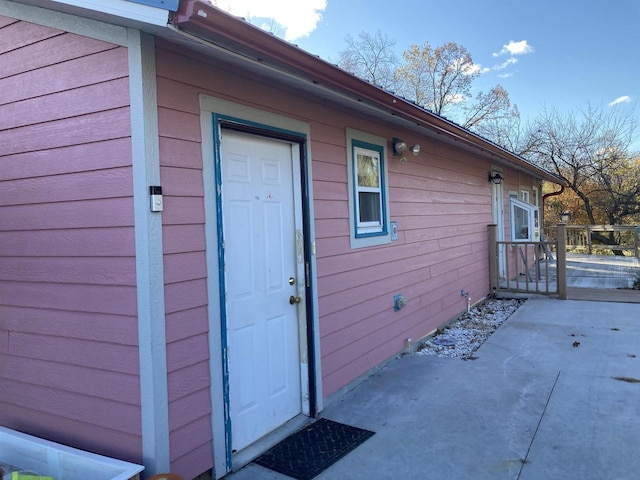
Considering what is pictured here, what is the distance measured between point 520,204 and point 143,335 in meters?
8.84

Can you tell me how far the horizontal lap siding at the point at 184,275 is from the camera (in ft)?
7.47

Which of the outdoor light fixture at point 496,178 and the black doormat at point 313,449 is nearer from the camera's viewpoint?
the black doormat at point 313,449

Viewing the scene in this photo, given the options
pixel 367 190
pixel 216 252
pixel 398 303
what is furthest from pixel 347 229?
pixel 216 252

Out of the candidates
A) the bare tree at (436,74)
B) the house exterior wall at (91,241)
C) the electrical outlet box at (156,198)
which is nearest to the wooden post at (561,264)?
the house exterior wall at (91,241)

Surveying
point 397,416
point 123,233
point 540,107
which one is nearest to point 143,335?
point 123,233

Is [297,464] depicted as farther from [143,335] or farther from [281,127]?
[281,127]

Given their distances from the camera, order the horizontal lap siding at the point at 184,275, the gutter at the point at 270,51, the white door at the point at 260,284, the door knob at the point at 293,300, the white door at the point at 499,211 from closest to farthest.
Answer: the gutter at the point at 270,51, the horizontal lap siding at the point at 184,275, the white door at the point at 260,284, the door knob at the point at 293,300, the white door at the point at 499,211

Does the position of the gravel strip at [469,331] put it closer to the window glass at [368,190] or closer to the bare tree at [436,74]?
the window glass at [368,190]

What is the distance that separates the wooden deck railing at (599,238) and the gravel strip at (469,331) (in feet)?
27.7

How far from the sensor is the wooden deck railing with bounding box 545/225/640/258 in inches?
545

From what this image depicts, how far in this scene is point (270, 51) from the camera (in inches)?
89.6

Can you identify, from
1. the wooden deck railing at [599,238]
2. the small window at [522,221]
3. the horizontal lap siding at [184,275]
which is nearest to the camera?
the horizontal lap siding at [184,275]

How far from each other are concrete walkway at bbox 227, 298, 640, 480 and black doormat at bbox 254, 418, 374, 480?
65 millimetres

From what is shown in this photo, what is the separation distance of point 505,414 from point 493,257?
16.5 ft
